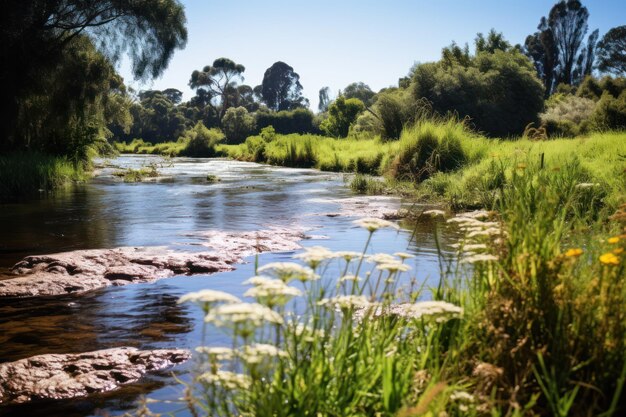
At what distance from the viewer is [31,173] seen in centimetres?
1576

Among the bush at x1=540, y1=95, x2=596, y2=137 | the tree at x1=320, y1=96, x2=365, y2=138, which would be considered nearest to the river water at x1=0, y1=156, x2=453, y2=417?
the bush at x1=540, y1=95, x2=596, y2=137

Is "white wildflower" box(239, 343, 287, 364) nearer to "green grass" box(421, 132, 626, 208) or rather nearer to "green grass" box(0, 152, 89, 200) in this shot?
"green grass" box(421, 132, 626, 208)

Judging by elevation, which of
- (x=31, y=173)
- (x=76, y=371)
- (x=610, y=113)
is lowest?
(x=76, y=371)

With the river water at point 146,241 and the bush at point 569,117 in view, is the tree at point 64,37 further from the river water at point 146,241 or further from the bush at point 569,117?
the bush at point 569,117

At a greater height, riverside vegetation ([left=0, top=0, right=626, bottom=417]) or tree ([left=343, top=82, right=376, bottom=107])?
tree ([left=343, top=82, right=376, bottom=107])

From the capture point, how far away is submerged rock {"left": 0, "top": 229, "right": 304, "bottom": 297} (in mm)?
5847

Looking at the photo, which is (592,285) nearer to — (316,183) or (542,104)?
(316,183)

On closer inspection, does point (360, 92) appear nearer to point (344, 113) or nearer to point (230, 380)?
point (344, 113)

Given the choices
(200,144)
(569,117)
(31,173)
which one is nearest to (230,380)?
(31,173)

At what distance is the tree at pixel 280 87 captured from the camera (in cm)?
10694

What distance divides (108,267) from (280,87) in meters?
104

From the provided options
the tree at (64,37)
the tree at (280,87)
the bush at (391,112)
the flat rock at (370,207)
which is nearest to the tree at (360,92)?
the tree at (280,87)

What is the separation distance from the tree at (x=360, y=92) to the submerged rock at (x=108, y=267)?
291ft

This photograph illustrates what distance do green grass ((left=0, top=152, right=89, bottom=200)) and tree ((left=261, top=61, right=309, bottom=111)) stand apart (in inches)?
3550
